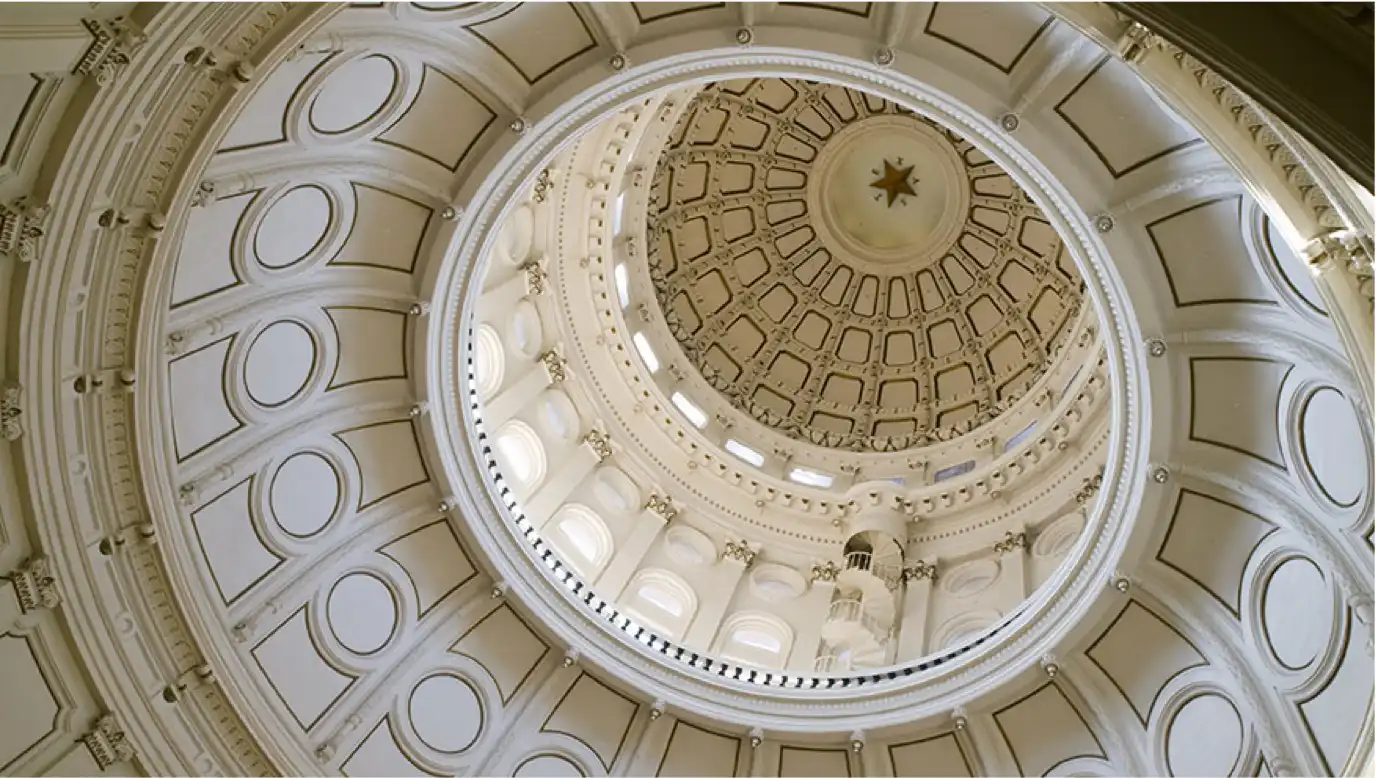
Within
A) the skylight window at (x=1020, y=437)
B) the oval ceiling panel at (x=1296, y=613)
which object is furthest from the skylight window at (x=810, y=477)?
the oval ceiling panel at (x=1296, y=613)

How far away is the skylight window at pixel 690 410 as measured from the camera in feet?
83.1

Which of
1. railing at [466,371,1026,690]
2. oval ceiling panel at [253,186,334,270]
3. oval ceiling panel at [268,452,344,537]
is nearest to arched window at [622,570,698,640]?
railing at [466,371,1026,690]

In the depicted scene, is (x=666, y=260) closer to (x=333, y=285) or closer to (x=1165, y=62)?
(x=333, y=285)

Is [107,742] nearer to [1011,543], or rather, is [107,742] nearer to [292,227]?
[292,227]

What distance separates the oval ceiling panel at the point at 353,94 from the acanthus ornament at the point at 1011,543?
15008mm

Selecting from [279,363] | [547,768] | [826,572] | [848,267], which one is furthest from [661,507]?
[848,267]

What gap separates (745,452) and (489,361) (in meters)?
8.17

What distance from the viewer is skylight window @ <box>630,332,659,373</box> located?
24.9 metres

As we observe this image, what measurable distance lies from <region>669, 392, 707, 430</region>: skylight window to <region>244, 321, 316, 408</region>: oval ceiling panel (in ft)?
36.6

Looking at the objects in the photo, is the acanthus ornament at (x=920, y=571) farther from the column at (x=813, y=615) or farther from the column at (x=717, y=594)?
the column at (x=717, y=594)

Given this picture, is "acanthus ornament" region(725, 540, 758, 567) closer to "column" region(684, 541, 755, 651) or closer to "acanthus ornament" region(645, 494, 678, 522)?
"column" region(684, 541, 755, 651)

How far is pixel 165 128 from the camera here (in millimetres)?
11094

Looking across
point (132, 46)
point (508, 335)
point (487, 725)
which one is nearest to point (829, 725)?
point (487, 725)

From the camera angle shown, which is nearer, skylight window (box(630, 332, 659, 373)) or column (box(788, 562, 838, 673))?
column (box(788, 562, 838, 673))
